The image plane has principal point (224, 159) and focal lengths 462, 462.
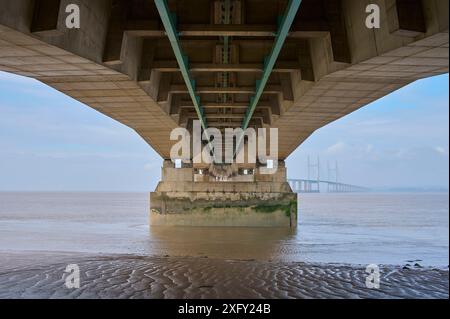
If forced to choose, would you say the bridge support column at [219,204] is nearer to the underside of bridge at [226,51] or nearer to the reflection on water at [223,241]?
the reflection on water at [223,241]

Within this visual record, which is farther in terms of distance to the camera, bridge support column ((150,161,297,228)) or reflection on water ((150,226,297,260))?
bridge support column ((150,161,297,228))

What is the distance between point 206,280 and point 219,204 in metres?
20.9

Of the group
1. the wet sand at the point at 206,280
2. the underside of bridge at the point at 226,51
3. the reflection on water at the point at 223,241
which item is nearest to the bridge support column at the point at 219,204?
the reflection on water at the point at 223,241

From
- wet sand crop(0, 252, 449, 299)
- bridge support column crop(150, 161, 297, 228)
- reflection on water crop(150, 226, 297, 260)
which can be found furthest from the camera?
bridge support column crop(150, 161, 297, 228)

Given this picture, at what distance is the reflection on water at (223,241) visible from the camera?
1618cm

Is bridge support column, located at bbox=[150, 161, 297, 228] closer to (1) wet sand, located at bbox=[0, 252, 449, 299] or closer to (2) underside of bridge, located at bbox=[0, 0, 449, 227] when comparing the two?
(2) underside of bridge, located at bbox=[0, 0, 449, 227]

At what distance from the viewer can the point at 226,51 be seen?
11.2 m

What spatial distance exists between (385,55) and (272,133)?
13552mm

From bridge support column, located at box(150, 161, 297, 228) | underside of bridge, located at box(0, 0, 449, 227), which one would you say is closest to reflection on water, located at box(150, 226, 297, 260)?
bridge support column, located at box(150, 161, 297, 228)

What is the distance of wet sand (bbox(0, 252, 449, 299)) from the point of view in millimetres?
6816

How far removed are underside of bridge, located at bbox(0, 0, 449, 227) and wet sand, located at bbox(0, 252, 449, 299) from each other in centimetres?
393

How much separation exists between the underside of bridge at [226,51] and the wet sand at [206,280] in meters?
3.93
